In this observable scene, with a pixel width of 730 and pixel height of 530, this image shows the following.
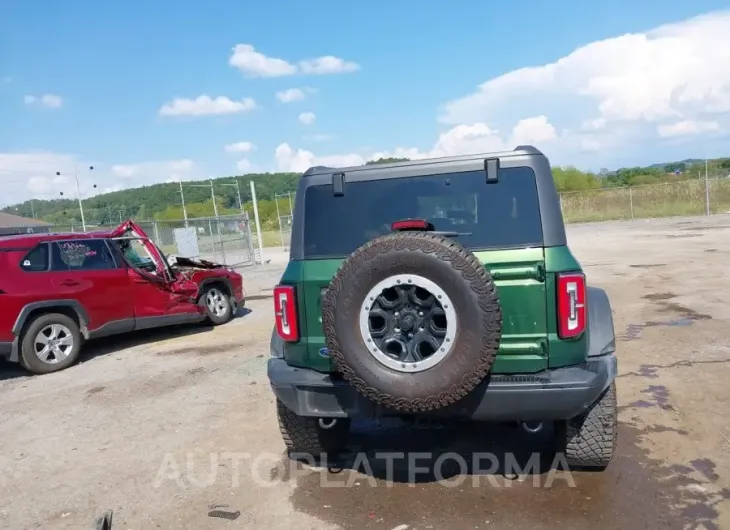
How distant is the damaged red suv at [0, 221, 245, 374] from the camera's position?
7.34 metres

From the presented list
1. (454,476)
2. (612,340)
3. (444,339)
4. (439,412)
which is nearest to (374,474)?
(454,476)

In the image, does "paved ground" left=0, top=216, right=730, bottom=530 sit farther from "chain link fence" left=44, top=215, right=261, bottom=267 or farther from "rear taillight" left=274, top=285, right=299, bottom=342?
"chain link fence" left=44, top=215, right=261, bottom=267


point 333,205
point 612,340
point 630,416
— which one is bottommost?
point 630,416

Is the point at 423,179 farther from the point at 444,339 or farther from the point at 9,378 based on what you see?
the point at 9,378

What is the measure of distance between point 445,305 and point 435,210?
2.43 feet

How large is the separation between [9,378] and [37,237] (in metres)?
1.76

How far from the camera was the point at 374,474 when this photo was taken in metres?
4.09

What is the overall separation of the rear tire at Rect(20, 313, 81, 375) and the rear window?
17.0ft

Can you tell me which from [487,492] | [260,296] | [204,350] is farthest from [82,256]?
[487,492]

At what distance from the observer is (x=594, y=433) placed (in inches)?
148

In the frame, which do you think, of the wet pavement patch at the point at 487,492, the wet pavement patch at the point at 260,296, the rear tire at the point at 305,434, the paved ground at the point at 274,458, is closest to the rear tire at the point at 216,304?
the paved ground at the point at 274,458

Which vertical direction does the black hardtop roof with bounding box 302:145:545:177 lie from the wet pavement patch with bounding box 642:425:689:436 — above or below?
above

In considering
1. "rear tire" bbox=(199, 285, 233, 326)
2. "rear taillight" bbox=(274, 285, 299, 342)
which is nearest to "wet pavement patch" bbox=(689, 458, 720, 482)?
"rear taillight" bbox=(274, 285, 299, 342)

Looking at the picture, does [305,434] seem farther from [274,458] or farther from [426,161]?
[426,161]
